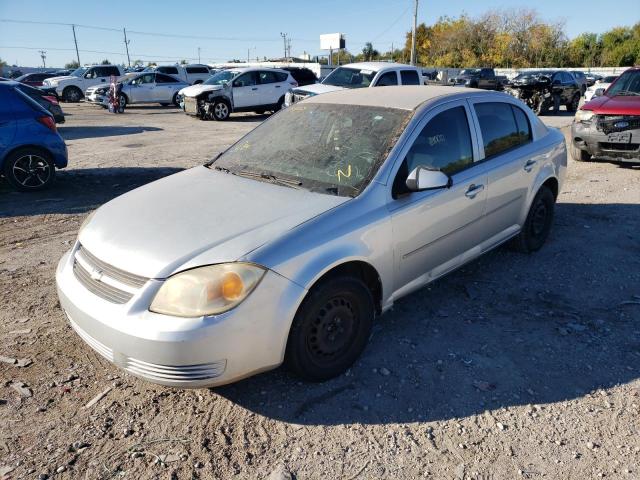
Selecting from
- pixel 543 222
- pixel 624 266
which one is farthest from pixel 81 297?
pixel 624 266

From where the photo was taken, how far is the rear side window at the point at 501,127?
13.3ft

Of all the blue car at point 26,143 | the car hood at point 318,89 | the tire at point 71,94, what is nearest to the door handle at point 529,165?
the blue car at point 26,143

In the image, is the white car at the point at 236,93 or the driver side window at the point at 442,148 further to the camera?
Result: the white car at the point at 236,93

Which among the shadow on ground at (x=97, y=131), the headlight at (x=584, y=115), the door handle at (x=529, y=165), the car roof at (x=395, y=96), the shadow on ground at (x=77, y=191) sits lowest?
the shadow on ground at (x=97, y=131)

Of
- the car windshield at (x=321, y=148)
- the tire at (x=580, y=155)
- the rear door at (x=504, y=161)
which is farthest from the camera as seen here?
the tire at (x=580, y=155)

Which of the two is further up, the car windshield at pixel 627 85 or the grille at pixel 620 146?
the car windshield at pixel 627 85

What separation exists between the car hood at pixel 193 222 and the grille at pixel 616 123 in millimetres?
7335

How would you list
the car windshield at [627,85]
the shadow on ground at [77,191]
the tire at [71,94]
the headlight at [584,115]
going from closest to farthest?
the shadow on ground at [77,191]
the headlight at [584,115]
the car windshield at [627,85]
the tire at [71,94]

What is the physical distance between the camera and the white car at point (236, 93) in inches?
698

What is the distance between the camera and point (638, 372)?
10.3 ft

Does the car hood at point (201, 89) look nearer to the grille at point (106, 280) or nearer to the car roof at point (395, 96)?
the car roof at point (395, 96)

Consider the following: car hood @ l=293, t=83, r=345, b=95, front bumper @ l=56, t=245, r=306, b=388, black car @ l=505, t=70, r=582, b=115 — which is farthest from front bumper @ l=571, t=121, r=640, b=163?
black car @ l=505, t=70, r=582, b=115

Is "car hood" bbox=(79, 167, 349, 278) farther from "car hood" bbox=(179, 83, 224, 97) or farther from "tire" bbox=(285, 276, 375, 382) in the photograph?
"car hood" bbox=(179, 83, 224, 97)

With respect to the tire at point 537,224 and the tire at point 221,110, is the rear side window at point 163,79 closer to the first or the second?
the tire at point 221,110
